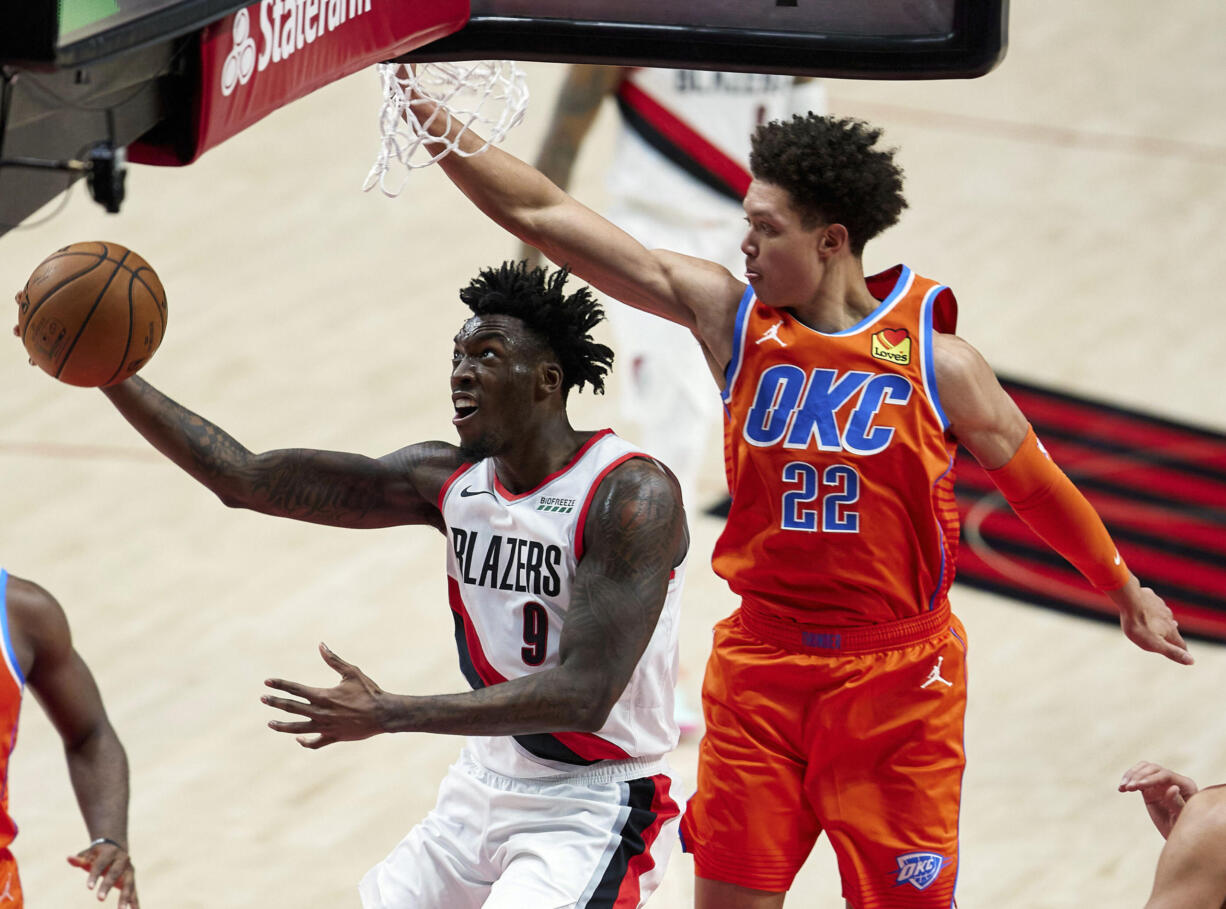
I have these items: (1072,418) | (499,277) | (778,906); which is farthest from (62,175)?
(1072,418)

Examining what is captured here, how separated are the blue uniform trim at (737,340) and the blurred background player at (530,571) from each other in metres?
0.27

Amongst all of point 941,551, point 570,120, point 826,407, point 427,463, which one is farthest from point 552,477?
point 570,120

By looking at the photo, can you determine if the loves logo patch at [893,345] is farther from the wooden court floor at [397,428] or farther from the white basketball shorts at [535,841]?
the wooden court floor at [397,428]

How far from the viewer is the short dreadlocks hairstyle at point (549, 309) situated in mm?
3705

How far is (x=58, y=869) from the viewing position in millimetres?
5281

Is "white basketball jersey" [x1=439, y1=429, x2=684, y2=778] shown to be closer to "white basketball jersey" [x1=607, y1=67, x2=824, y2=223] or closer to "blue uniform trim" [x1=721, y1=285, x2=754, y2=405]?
"blue uniform trim" [x1=721, y1=285, x2=754, y2=405]

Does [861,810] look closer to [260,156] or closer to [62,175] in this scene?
[62,175]

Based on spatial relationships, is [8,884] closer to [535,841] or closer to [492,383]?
[535,841]

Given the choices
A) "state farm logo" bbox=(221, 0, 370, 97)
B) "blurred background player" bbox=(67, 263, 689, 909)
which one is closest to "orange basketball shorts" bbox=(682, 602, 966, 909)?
"blurred background player" bbox=(67, 263, 689, 909)

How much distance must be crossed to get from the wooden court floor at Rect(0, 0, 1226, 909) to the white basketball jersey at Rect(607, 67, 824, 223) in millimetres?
1502

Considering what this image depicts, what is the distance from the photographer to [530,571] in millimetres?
3582

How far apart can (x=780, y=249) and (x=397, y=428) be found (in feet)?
15.6

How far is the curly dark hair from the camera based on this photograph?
372cm

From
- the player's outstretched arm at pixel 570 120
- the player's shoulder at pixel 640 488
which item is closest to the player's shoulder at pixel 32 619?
the player's shoulder at pixel 640 488
